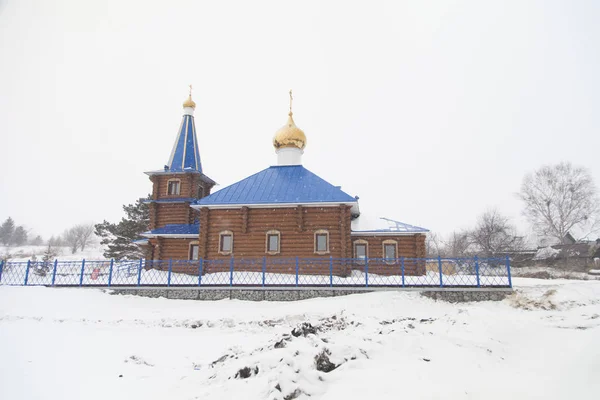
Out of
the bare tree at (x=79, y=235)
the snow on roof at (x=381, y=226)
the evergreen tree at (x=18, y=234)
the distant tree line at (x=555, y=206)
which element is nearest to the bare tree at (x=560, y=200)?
the distant tree line at (x=555, y=206)

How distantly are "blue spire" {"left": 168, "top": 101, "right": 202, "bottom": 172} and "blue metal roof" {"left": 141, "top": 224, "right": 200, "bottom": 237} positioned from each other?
3673 mm

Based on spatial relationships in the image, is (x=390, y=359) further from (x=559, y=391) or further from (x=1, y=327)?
(x=1, y=327)

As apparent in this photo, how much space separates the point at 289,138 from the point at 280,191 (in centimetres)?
441

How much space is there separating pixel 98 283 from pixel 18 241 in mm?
41087

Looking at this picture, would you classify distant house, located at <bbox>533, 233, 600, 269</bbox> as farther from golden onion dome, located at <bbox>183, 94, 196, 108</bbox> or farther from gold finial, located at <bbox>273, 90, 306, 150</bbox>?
golden onion dome, located at <bbox>183, 94, 196, 108</bbox>

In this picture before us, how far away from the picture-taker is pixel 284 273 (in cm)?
1773

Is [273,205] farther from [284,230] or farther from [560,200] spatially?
[560,200]

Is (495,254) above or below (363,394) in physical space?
above

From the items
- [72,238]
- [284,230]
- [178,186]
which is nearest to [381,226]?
[284,230]

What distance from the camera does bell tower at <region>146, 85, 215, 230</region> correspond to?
2242cm

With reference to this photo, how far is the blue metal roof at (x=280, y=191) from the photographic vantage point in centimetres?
1812

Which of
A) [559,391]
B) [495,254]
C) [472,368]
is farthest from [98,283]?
[495,254]

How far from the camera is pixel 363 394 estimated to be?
3.99m

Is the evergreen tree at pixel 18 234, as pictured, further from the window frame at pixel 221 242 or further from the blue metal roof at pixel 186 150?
the window frame at pixel 221 242
